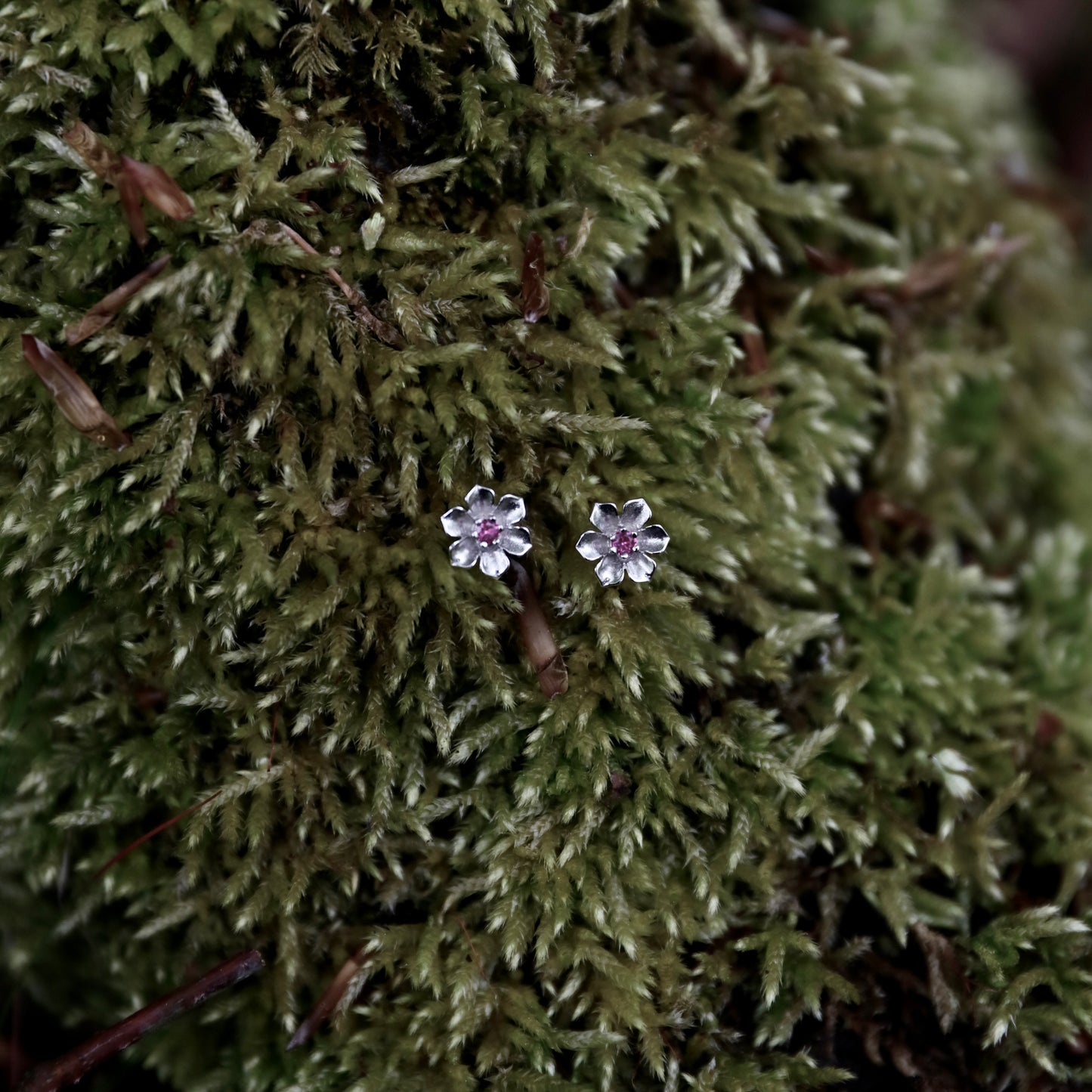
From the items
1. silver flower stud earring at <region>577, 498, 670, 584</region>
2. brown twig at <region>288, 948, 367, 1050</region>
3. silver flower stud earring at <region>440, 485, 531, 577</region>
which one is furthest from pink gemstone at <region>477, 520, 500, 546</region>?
brown twig at <region>288, 948, 367, 1050</region>

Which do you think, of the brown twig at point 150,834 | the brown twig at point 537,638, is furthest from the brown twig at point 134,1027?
the brown twig at point 537,638

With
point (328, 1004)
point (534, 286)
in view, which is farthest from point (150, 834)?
point (534, 286)

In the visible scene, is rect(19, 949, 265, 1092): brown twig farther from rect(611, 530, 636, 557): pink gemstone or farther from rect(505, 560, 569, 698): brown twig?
rect(611, 530, 636, 557): pink gemstone

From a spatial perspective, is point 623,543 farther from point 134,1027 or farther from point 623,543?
point 134,1027

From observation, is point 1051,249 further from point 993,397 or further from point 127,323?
point 127,323

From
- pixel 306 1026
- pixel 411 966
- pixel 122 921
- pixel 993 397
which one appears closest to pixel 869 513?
pixel 993 397

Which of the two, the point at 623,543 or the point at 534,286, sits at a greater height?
the point at 534,286
